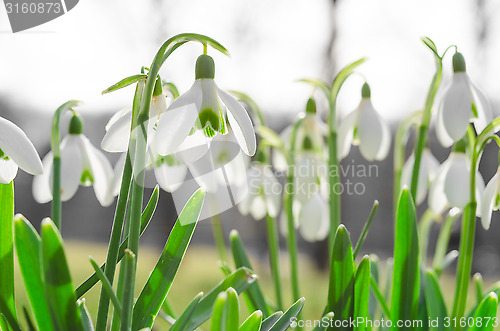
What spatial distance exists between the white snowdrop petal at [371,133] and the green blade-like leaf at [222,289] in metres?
0.57

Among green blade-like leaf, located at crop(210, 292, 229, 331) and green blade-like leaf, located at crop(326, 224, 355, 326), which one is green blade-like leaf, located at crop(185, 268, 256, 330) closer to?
green blade-like leaf, located at crop(326, 224, 355, 326)

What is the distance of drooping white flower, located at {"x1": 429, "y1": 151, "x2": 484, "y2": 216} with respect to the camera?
1.25 m

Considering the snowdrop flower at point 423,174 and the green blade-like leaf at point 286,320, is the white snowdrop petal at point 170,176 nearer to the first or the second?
the green blade-like leaf at point 286,320

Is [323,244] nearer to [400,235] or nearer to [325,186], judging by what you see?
[325,186]

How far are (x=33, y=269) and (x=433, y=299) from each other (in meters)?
1.00

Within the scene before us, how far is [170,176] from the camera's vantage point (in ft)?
3.66

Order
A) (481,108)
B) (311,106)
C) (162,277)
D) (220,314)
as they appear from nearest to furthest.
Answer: (220,314), (162,277), (481,108), (311,106)

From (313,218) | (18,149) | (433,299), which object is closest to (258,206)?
(313,218)

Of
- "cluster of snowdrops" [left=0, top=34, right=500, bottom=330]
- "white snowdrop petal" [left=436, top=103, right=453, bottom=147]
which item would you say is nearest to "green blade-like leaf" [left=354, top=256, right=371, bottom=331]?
"cluster of snowdrops" [left=0, top=34, right=500, bottom=330]

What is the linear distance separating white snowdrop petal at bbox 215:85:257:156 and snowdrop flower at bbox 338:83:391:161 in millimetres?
694

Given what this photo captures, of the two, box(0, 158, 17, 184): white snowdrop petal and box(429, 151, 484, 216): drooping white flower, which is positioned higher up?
box(0, 158, 17, 184): white snowdrop petal

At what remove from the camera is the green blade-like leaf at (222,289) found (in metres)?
1.03

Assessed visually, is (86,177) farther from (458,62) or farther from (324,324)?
(458,62)

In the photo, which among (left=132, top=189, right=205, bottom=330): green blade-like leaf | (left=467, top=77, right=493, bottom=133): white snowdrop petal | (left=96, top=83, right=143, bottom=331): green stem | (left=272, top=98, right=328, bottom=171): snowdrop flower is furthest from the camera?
(left=272, top=98, right=328, bottom=171): snowdrop flower
